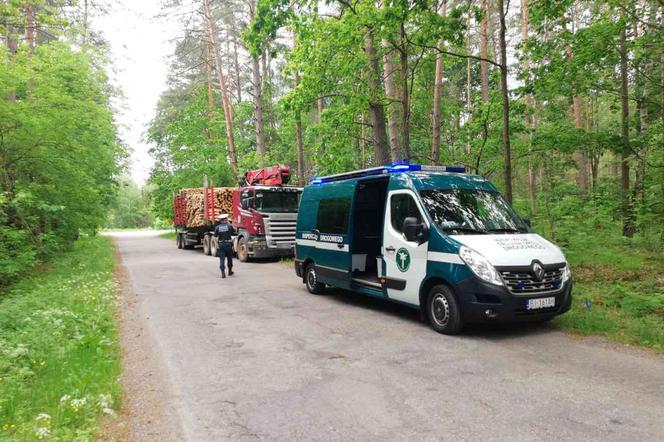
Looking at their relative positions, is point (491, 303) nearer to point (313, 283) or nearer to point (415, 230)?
point (415, 230)

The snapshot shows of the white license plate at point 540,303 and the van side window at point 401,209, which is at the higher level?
the van side window at point 401,209

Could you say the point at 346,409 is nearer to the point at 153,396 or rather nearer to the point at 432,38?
the point at 153,396

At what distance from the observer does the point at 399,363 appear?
17.0 feet

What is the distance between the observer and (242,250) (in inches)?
661

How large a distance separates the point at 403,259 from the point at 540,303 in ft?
6.73

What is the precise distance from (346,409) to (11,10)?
406 inches

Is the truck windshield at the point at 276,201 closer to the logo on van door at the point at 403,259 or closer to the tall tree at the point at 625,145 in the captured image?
the logo on van door at the point at 403,259

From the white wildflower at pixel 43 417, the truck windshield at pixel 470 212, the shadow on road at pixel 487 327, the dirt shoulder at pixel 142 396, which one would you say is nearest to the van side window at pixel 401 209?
the truck windshield at pixel 470 212

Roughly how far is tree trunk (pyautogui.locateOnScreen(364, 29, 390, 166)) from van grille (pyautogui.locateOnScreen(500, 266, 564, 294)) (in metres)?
8.48

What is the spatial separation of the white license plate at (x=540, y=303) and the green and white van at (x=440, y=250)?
0.01 m

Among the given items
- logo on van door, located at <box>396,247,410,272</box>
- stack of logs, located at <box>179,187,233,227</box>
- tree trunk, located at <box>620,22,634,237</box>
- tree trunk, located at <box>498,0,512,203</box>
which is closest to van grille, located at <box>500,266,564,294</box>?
logo on van door, located at <box>396,247,410,272</box>

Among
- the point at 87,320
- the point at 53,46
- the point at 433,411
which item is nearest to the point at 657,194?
the point at 433,411

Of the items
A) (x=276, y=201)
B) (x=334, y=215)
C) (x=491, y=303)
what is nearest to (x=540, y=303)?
(x=491, y=303)

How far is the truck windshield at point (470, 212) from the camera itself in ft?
22.1
